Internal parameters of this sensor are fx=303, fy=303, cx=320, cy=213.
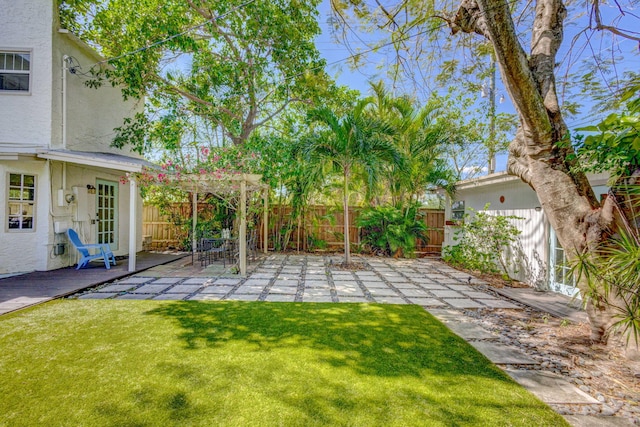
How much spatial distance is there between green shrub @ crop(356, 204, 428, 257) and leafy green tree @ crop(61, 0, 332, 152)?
4.29m

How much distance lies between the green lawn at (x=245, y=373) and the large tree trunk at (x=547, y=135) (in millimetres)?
1702

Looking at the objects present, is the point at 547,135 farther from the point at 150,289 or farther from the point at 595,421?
the point at 150,289

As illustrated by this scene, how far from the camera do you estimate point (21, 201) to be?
640 cm

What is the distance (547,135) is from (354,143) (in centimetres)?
425

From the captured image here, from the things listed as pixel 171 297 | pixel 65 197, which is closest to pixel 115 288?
pixel 171 297

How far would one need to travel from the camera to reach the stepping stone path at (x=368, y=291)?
3.08 meters

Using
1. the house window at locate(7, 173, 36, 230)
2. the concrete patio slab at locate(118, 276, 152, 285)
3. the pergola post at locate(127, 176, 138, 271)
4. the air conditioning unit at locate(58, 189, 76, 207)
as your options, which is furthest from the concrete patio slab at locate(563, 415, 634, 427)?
the house window at locate(7, 173, 36, 230)

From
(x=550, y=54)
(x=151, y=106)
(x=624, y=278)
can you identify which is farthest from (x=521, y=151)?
(x=151, y=106)

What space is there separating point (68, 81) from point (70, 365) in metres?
7.06

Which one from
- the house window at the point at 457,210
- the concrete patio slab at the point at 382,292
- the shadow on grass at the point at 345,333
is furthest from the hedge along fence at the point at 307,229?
the shadow on grass at the point at 345,333

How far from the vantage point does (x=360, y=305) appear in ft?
15.1

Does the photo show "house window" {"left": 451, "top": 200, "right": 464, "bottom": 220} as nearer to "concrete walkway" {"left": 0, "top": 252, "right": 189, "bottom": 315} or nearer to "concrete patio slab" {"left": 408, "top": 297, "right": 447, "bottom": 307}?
"concrete patio slab" {"left": 408, "top": 297, "right": 447, "bottom": 307}

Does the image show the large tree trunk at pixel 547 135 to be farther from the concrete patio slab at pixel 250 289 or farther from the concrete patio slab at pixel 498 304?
the concrete patio slab at pixel 250 289

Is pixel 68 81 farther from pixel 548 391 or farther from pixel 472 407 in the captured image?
pixel 548 391
